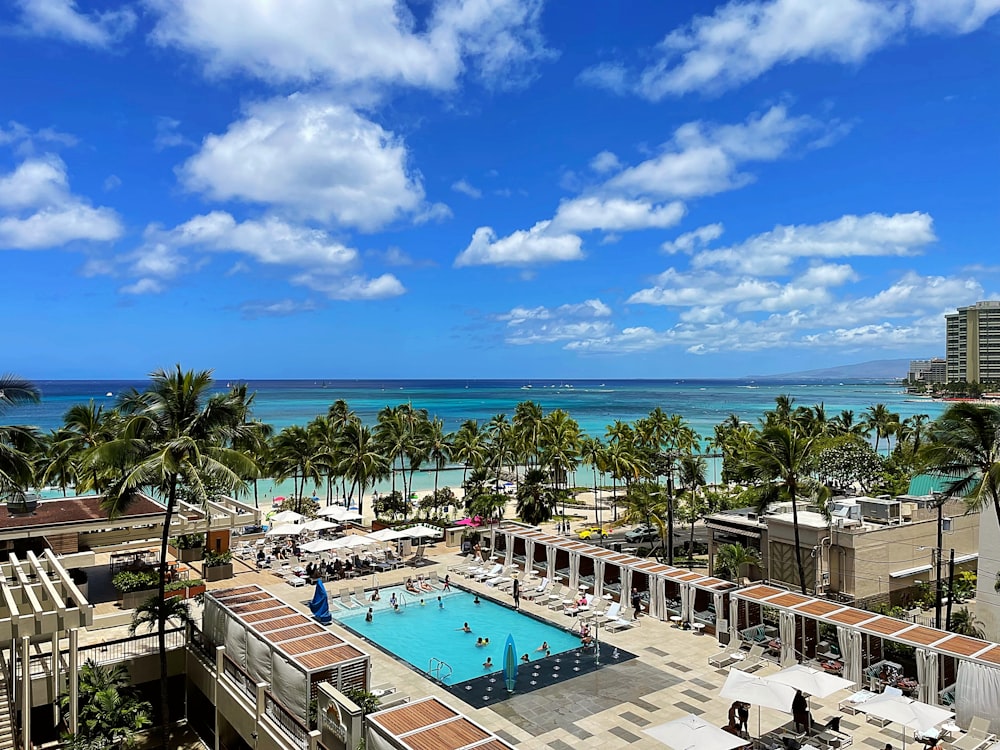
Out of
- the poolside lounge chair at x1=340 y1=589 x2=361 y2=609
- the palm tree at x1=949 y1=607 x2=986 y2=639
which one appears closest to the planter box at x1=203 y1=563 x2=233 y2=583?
the poolside lounge chair at x1=340 y1=589 x2=361 y2=609

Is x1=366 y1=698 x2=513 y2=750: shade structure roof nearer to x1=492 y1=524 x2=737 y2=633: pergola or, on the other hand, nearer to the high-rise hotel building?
x1=492 y1=524 x2=737 y2=633: pergola

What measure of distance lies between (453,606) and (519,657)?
606 centimetres

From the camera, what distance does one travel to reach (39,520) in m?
22.7

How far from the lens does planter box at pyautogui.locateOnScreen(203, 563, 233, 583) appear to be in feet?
87.9

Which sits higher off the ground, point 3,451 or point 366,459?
point 3,451

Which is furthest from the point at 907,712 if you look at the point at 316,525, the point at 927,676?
the point at 316,525

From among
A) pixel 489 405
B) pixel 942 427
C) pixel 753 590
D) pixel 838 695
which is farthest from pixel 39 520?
pixel 489 405

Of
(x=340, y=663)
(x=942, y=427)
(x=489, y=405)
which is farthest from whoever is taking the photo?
(x=489, y=405)

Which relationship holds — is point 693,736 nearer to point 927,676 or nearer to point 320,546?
point 927,676

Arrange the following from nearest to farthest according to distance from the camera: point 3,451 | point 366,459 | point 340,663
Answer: point 340,663 → point 3,451 → point 366,459

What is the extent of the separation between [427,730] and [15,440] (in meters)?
13.5

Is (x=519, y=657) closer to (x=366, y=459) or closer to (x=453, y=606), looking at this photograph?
(x=453, y=606)

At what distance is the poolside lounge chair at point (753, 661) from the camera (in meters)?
18.8

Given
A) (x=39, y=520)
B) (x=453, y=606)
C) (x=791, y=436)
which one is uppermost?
(x=791, y=436)
